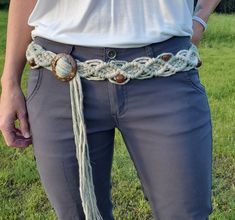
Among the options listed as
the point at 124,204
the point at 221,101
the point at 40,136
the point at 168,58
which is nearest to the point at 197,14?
the point at 168,58

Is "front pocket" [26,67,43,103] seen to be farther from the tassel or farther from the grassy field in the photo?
the grassy field

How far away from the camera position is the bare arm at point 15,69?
5.19 feet

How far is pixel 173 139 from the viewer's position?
1.46 m

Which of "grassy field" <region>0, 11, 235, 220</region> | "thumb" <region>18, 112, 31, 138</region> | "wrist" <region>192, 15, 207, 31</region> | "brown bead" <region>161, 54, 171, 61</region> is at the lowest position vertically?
"grassy field" <region>0, 11, 235, 220</region>

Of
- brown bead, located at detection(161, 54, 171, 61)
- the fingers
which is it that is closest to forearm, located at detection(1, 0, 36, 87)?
the fingers

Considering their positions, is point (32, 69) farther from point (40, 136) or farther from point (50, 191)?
point (50, 191)

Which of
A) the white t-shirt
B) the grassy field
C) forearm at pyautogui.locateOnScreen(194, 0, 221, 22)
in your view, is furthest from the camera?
the grassy field

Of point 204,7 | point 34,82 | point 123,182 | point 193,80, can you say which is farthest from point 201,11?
point 123,182

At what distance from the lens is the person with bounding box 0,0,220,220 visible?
1441mm

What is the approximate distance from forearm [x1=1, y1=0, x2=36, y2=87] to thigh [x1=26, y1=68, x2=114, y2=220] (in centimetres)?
7

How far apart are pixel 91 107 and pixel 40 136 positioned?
17 cm

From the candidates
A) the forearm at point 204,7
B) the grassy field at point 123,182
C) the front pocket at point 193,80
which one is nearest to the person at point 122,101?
the front pocket at point 193,80

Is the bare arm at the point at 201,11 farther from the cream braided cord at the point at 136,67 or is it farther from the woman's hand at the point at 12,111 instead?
the woman's hand at the point at 12,111

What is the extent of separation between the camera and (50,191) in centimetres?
160
